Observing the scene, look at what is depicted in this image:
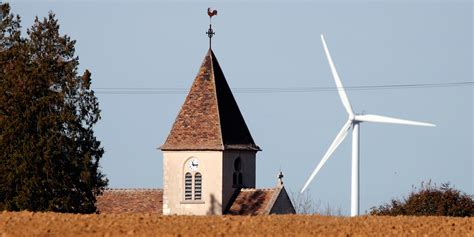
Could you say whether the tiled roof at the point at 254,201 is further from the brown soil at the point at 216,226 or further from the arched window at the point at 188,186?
the brown soil at the point at 216,226

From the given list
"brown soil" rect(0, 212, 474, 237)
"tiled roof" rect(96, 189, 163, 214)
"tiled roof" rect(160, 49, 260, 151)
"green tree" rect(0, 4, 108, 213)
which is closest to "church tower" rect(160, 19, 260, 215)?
"tiled roof" rect(160, 49, 260, 151)

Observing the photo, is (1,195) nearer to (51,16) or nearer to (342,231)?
(51,16)

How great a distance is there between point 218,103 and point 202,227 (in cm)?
4700

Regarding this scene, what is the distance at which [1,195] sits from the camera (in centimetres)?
7138

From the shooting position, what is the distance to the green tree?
7088 centimetres

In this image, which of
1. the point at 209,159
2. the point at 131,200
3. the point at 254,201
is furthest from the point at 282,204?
the point at 131,200

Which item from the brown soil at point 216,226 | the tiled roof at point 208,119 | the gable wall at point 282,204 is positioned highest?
the tiled roof at point 208,119

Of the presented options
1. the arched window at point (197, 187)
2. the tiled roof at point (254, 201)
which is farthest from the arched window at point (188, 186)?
the tiled roof at point (254, 201)

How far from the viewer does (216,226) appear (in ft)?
141

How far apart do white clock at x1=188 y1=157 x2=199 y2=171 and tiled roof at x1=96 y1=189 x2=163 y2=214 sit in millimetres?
3261

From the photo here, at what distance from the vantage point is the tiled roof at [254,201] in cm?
8781

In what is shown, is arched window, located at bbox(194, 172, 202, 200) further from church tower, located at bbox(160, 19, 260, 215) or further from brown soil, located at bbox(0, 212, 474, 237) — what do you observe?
brown soil, located at bbox(0, 212, 474, 237)

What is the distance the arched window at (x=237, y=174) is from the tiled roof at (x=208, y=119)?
1.05 m

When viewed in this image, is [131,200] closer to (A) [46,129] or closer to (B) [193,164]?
(B) [193,164]
